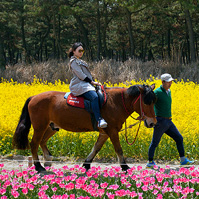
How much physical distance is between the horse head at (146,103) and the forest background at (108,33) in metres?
9.26

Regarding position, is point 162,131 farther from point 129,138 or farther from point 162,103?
point 129,138

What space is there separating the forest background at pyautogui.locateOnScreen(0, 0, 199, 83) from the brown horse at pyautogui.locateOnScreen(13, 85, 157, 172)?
29.2 ft

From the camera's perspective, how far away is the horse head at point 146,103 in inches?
201

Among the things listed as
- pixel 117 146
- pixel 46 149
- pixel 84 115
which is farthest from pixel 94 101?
pixel 46 149

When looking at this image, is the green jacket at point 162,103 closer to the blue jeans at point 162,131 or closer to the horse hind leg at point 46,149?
the blue jeans at point 162,131

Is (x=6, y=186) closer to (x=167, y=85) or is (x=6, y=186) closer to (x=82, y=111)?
(x=82, y=111)

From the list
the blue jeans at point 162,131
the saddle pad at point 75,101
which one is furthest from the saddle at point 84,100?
the blue jeans at point 162,131

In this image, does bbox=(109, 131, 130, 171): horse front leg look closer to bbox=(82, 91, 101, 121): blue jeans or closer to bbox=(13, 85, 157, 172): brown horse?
bbox=(13, 85, 157, 172): brown horse

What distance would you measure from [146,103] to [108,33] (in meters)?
37.7

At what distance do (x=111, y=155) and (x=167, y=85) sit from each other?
6.32ft

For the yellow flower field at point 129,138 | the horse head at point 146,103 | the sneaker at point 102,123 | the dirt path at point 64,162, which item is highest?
the horse head at point 146,103

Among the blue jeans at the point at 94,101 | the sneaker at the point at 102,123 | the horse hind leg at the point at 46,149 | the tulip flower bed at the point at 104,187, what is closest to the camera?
the tulip flower bed at the point at 104,187

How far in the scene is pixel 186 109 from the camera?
8359mm

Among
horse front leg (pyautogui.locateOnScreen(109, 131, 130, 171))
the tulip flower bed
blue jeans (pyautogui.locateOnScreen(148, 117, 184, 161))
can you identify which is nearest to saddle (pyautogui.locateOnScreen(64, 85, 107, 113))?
horse front leg (pyautogui.locateOnScreen(109, 131, 130, 171))
